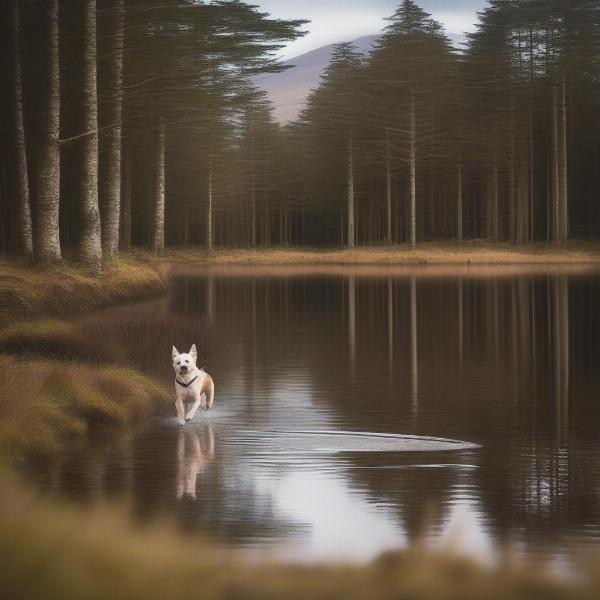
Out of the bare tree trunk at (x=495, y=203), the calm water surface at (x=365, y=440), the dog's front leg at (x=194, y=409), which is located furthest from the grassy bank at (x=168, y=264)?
the dog's front leg at (x=194, y=409)

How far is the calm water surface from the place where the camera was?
958 centimetres

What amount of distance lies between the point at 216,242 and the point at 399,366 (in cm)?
11263

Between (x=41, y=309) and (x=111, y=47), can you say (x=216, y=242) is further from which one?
(x=41, y=309)

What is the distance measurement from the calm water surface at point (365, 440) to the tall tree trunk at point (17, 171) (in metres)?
5.74

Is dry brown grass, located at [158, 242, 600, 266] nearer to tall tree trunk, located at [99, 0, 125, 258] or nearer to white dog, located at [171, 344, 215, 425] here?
tall tree trunk, located at [99, 0, 125, 258]

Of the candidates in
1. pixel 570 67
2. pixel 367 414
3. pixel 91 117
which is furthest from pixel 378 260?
pixel 367 414

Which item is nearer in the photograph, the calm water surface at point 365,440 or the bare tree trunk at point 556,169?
the calm water surface at point 365,440

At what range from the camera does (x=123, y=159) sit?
6172 cm

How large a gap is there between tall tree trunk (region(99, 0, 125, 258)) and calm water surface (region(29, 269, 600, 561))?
1015 cm

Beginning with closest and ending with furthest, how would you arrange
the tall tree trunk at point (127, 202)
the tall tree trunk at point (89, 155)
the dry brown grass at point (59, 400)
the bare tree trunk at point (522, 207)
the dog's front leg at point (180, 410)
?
1. the dry brown grass at point (59, 400)
2. the dog's front leg at point (180, 410)
3. the tall tree trunk at point (89, 155)
4. the tall tree trunk at point (127, 202)
5. the bare tree trunk at point (522, 207)

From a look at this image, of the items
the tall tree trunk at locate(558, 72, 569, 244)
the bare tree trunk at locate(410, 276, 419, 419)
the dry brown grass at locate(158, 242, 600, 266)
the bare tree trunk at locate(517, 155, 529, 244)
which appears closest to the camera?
the bare tree trunk at locate(410, 276, 419, 419)

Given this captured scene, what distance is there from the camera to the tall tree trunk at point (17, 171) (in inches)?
1332

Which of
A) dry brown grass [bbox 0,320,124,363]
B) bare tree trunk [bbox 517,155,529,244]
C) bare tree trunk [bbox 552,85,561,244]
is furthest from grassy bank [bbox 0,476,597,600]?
bare tree trunk [bbox 517,155,529,244]

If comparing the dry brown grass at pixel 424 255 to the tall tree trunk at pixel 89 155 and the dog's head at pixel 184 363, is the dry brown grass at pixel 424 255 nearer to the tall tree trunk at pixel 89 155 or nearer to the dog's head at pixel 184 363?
Answer: the tall tree trunk at pixel 89 155
